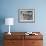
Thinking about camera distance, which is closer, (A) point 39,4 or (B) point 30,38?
(B) point 30,38

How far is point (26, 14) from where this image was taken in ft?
15.0

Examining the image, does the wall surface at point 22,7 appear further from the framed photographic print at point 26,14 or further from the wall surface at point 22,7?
the framed photographic print at point 26,14

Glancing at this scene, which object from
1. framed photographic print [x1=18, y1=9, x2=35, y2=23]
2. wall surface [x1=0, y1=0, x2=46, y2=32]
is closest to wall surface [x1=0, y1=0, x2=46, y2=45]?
wall surface [x1=0, y1=0, x2=46, y2=32]

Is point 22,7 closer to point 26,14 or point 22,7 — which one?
point 22,7

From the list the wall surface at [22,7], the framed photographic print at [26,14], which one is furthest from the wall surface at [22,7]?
the framed photographic print at [26,14]

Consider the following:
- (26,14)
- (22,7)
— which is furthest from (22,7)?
(26,14)

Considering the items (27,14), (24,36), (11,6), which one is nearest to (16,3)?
(11,6)

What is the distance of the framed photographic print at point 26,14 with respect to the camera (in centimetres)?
453

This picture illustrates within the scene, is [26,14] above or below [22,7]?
below

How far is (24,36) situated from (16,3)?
1256mm

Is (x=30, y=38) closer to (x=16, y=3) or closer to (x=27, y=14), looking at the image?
(x=27, y=14)

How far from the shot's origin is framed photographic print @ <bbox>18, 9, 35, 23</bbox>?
4527 millimetres

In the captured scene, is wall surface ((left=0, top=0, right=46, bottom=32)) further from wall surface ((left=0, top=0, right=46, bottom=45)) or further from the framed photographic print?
the framed photographic print

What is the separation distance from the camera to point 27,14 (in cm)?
456
